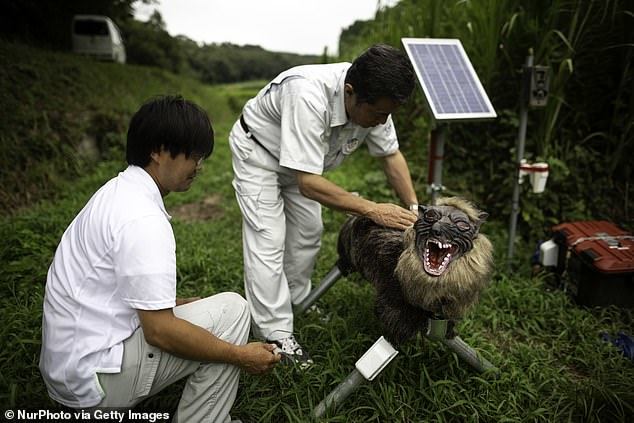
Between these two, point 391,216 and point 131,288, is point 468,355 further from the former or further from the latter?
point 131,288

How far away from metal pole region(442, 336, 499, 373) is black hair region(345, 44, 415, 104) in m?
1.18

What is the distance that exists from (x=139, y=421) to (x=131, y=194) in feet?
3.46

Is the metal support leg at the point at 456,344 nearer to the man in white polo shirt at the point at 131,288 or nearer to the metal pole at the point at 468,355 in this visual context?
the metal pole at the point at 468,355

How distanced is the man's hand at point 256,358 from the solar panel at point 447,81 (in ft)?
5.42

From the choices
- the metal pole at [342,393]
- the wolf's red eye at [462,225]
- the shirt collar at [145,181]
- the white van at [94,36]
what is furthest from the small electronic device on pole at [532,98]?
the white van at [94,36]

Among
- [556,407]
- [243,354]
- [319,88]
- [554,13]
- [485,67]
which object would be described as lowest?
[556,407]

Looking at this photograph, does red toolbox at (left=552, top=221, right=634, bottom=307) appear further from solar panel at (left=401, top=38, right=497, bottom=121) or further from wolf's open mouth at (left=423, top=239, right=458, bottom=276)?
wolf's open mouth at (left=423, top=239, right=458, bottom=276)

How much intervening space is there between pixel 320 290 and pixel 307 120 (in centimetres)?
106

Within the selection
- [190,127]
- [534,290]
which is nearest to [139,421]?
[190,127]

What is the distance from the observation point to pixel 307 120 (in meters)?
2.14

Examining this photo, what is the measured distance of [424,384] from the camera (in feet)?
7.26

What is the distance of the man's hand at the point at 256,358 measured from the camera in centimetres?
162

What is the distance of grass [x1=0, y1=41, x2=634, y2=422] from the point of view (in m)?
2.07

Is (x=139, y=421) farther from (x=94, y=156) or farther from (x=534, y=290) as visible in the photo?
(x=94, y=156)
